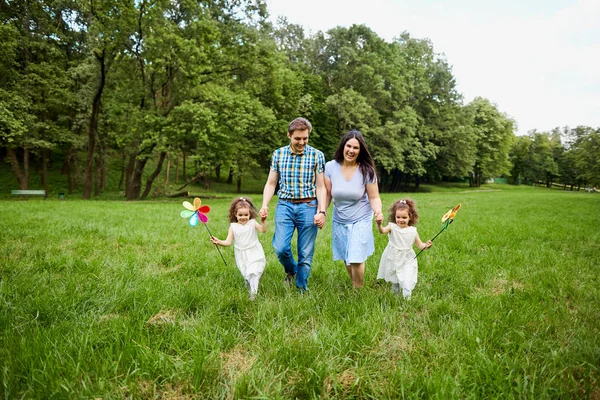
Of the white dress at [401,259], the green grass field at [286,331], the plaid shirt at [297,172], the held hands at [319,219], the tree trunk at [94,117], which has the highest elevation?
the tree trunk at [94,117]

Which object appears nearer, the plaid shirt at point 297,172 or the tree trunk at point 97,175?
the plaid shirt at point 297,172

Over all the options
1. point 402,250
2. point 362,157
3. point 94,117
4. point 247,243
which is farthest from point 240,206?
point 94,117

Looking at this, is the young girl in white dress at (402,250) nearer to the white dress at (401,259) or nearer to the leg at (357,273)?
the white dress at (401,259)

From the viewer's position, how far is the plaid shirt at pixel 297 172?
418 centimetres

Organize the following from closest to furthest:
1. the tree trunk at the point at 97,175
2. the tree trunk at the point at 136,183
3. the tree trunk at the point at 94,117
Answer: the tree trunk at the point at 94,117
the tree trunk at the point at 136,183
the tree trunk at the point at 97,175

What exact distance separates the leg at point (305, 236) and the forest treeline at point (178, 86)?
1449cm

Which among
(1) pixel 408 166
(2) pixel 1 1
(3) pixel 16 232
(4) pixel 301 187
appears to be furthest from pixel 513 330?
(1) pixel 408 166

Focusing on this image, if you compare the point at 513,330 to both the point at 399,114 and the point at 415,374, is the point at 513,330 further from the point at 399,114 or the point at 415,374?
the point at 399,114

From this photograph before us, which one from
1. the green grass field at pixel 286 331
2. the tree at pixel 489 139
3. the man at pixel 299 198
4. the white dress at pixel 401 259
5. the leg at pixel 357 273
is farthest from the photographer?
the tree at pixel 489 139

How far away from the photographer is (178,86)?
762 inches

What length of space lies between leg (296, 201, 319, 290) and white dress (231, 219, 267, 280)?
1.70 ft

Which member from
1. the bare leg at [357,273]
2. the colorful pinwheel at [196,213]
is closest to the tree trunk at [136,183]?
the colorful pinwheel at [196,213]

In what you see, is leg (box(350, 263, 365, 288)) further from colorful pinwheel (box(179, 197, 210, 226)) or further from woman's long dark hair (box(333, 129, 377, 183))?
colorful pinwheel (box(179, 197, 210, 226))

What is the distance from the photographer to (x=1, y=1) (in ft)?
66.4
